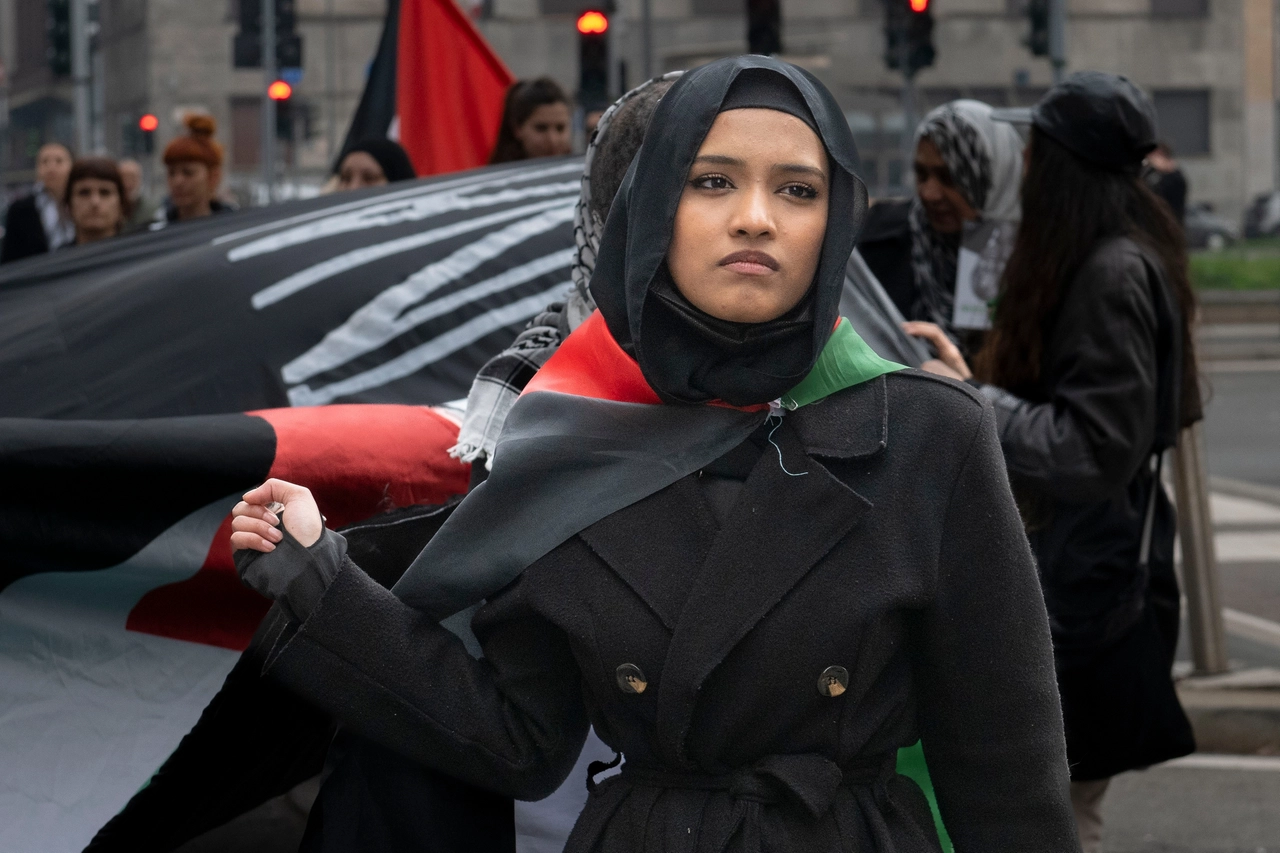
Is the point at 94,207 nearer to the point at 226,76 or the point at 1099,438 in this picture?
the point at 1099,438

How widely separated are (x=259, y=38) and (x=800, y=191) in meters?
22.0

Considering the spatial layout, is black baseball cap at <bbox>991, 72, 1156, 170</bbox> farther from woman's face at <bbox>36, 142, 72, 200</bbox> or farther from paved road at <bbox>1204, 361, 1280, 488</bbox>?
woman's face at <bbox>36, 142, 72, 200</bbox>

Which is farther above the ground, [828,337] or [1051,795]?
[828,337]

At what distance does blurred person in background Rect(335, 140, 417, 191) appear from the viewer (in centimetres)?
619

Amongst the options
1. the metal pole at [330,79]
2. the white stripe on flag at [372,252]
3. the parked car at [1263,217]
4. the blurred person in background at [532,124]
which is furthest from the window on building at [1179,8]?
the white stripe on flag at [372,252]

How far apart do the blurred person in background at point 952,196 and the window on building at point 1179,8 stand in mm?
41486

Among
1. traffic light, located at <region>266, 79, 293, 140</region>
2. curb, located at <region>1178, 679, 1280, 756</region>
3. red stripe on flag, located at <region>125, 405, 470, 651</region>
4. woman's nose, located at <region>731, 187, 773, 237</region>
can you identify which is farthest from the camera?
traffic light, located at <region>266, 79, 293, 140</region>

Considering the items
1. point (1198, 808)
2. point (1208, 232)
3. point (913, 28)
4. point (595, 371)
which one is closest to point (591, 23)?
point (913, 28)

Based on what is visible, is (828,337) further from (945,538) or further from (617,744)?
(617,744)

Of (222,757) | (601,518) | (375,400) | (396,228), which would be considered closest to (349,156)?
(396,228)

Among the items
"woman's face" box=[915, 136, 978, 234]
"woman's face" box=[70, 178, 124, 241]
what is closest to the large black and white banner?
"woman's face" box=[915, 136, 978, 234]

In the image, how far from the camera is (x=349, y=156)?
6258 mm

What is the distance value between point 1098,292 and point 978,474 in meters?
1.57

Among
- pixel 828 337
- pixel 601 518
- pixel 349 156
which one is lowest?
pixel 601 518
